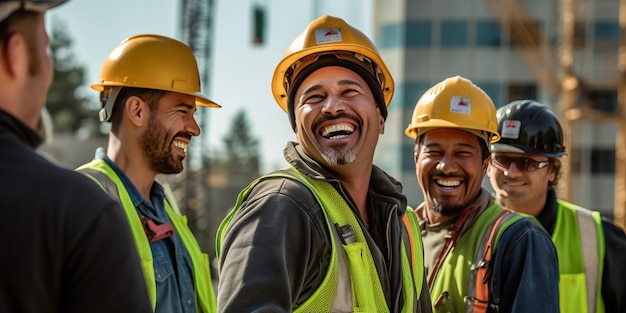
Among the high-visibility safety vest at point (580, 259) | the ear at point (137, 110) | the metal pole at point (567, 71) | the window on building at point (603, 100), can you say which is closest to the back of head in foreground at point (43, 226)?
the ear at point (137, 110)

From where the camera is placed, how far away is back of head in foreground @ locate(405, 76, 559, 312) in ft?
12.4

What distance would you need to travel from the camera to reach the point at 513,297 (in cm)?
375

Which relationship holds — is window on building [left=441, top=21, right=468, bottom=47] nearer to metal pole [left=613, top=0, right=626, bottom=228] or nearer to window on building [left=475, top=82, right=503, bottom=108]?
window on building [left=475, top=82, right=503, bottom=108]

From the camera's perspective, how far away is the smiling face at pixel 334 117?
3148 mm

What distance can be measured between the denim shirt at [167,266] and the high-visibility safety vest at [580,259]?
204 cm

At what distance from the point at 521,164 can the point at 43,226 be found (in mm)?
3681

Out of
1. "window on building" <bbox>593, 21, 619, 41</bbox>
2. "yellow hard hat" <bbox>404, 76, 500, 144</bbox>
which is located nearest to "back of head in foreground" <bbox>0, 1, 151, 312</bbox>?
"yellow hard hat" <bbox>404, 76, 500, 144</bbox>

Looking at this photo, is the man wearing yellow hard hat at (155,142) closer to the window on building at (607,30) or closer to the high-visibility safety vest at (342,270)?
the high-visibility safety vest at (342,270)

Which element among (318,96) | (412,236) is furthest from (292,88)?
(412,236)

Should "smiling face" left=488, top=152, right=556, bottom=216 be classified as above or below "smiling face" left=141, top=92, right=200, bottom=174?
below

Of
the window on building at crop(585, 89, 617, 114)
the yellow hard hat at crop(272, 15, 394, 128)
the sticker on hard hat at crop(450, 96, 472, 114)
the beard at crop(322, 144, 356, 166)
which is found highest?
the window on building at crop(585, 89, 617, 114)

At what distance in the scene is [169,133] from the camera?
4.27 meters

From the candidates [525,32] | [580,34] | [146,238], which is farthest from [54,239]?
[580,34]

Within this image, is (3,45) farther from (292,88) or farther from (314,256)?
(292,88)
